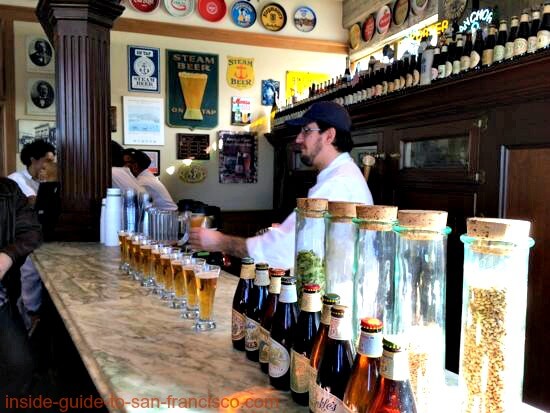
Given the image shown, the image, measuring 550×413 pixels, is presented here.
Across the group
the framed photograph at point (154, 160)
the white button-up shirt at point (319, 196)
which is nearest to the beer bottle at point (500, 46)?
the white button-up shirt at point (319, 196)

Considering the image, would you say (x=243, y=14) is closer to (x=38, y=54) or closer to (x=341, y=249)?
(x=38, y=54)

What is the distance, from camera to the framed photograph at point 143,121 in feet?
16.9

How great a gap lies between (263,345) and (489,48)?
2.41 meters

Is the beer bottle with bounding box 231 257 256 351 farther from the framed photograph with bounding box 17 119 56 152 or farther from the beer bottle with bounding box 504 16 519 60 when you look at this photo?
the framed photograph with bounding box 17 119 56 152

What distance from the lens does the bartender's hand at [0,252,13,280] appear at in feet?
7.06

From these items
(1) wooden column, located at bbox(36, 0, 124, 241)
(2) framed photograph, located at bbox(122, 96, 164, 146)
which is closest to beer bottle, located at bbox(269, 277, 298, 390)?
(1) wooden column, located at bbox(36, 0, 124, 241)

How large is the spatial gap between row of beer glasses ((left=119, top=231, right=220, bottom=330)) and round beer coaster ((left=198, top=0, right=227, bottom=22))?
152 inches

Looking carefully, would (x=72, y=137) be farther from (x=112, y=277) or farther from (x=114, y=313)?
(x=114, y=313)

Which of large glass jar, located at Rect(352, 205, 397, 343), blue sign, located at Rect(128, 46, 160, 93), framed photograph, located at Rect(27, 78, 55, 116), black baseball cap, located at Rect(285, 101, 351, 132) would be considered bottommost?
large glass jar, located at Rect(352, 205, 397, 343)

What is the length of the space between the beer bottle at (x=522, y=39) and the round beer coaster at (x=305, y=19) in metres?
3.50

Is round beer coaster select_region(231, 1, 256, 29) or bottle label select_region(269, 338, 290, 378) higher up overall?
round beer coaster select_region(231, 1, 256, 29)

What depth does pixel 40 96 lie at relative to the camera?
4832mm

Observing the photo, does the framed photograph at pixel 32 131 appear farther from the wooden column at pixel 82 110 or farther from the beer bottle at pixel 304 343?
the beer bottle at pixel 304 343

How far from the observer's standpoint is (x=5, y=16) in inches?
183
